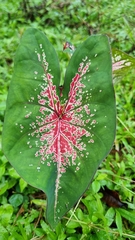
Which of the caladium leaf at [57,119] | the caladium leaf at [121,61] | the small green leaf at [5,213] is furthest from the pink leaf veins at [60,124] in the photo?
the small green leaf at [5,213]

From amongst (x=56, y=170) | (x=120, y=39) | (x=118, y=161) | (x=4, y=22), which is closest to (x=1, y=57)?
(x=4, y=22)

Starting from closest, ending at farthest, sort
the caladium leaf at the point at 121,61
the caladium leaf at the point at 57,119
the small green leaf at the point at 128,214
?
1. the caladium leaf at the point at 57,119
2. the caladium leaf at the point at 121,61
3. the small green leaf at the point at 128,214

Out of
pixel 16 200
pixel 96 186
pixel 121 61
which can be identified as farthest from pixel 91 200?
pixel 121 61

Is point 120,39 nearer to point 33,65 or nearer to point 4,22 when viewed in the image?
point 4,22

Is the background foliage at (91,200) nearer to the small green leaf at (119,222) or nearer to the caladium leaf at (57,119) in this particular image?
the small green leaf at (119,222)

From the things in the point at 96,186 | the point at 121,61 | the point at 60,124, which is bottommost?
the point at 96,186

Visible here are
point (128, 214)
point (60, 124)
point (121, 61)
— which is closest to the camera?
point (60, 124)

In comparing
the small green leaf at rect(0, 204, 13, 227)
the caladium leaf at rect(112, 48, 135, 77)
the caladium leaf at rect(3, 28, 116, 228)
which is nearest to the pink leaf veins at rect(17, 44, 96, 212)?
the caladium leaf at rect(3, 28, 116, 228)

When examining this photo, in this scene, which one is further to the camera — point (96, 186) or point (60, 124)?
point (96, 186)

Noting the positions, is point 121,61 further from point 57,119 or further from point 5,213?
point 5,213

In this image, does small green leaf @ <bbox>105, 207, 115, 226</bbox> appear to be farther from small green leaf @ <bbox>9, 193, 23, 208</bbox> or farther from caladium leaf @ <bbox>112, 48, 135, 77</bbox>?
caladium leaf @ <bbox>112, 48, 135, 77</bbox>
